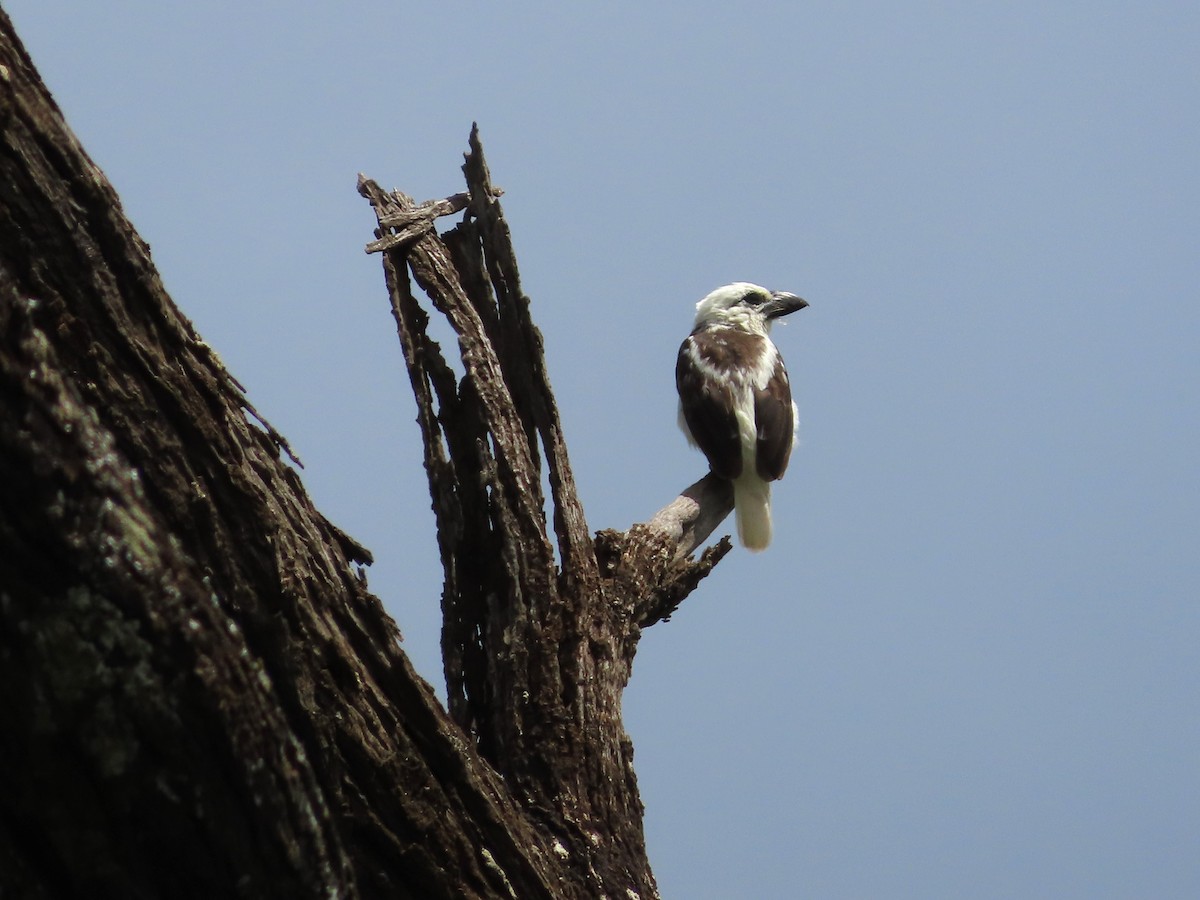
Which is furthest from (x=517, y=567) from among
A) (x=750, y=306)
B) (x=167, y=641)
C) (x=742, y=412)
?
(x=750, y=306)

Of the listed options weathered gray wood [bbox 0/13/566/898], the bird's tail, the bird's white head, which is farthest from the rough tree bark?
the bird's white head

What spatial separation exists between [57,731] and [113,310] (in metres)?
0.63

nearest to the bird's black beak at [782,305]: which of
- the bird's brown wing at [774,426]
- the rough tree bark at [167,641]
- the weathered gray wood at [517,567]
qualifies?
the bird's brown wing at [774,426]

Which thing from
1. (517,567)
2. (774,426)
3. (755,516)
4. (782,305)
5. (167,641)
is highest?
(782,305)

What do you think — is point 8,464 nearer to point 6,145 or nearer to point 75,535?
point 75,535

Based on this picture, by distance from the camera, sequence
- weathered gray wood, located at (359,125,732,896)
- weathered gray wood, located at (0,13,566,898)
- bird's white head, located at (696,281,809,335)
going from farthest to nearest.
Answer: bird's white head, located at (696,281,809,335)
weathered gray wood, located at (359,125,732,896)
weathered gray wood, located at (0,13,566,898)

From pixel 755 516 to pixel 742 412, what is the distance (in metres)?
0.58

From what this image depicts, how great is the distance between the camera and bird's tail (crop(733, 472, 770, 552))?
20.7 ft

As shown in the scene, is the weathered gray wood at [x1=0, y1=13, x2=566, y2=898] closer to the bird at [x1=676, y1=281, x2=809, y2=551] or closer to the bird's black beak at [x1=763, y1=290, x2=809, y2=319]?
the bird at [x1=676, y1=281, x2=809, y2=551]

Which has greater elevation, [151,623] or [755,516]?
[755,516]

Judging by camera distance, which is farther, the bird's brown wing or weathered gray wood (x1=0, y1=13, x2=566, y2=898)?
the bird's brown wing

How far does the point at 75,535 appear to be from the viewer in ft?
5.25

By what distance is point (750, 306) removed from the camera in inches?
335

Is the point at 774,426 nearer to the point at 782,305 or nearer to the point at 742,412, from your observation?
the point at 742,412
